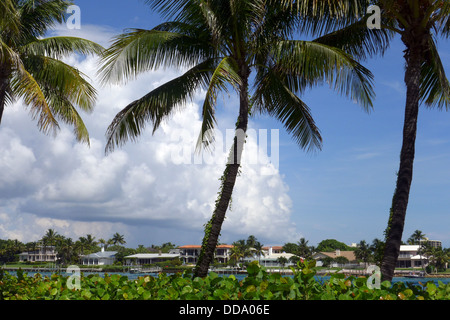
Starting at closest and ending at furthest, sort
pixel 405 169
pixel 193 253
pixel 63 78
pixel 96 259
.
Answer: pixel 405 169
pixel 63 78
pixel 193 253
pixel 96 259

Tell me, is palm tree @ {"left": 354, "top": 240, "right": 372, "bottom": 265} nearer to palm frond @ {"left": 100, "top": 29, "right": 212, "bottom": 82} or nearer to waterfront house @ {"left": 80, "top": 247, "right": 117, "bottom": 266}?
waterfront house @ {"left": 80, "top": 247, "right": 117, "bottom": 266}

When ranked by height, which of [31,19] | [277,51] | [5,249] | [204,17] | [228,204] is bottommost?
[5,249]

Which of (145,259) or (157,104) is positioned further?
(145,259)

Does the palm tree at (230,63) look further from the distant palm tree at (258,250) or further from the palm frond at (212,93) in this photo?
the distant palm tree at (258,250)

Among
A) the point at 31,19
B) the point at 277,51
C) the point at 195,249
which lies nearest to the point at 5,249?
the point at 195,249

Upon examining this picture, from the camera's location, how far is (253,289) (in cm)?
508

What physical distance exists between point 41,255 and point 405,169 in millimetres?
148495

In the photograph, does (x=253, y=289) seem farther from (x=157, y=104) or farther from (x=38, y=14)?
(x=38, y=14)

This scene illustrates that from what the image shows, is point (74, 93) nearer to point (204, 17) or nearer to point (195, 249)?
point (204, 17)

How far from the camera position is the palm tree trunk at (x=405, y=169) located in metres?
9.34

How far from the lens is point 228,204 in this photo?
38.1ft

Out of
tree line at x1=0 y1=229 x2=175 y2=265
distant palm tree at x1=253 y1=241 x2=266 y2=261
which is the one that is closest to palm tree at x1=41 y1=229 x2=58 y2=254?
tree line at x1=0 y1=229 x2=175 y2=265

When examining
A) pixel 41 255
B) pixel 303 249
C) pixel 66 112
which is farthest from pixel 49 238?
pixel 66 112
